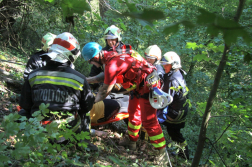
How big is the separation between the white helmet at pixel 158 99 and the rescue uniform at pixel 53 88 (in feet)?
4.07

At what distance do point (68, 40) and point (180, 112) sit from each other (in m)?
2.62

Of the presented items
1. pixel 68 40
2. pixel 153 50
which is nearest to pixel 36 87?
pixel 68 40

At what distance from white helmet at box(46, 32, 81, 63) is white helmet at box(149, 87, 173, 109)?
4.80 feet

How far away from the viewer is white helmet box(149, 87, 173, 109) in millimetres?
3260

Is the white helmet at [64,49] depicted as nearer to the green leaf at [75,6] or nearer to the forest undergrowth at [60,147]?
the forest undergrowth at [60,147]

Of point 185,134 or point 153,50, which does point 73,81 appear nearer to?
point 153,50

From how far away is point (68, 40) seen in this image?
102 inches

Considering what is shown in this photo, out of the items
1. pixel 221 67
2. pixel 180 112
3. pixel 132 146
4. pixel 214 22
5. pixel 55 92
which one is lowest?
pixel 132 146

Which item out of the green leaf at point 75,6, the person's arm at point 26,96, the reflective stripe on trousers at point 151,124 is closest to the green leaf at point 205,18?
the green leaf at point 75,6

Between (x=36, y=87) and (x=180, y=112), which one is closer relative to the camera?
(x=36, y=87)

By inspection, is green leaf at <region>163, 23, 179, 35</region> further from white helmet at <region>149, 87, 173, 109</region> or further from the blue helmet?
the blue helmet

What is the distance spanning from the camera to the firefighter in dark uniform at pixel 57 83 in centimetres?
244

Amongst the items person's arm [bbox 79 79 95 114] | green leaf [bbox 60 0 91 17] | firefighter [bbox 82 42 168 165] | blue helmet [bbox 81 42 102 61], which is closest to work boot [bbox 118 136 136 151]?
firefighter [bbox 82 42 168 165]

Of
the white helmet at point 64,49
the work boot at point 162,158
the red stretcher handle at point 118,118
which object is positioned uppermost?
the white helmet at point 64,49
